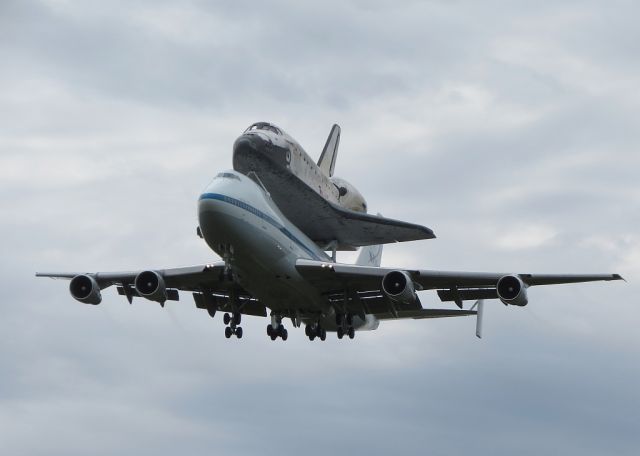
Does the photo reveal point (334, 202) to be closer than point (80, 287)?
No

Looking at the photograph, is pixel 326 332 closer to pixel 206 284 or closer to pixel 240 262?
pixel 206 284

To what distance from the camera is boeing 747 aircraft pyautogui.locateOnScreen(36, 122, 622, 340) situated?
181ft

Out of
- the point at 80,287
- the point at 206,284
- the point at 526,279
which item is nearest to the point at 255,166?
the point at 206,284

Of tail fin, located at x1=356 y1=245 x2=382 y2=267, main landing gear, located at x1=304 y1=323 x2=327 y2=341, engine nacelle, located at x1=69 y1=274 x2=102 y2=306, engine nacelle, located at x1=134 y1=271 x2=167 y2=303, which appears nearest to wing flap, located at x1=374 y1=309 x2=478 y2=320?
main landing gear, located at x1=304 y1=323 x2=327 y2=341

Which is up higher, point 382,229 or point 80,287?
point 382,229

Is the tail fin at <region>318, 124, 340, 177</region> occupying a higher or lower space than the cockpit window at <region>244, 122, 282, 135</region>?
higher

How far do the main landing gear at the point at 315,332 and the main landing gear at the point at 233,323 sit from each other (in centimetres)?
341

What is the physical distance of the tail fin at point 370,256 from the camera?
7488 cm

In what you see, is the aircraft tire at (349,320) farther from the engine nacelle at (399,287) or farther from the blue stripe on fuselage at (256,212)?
the engine nacelle at (399,287)

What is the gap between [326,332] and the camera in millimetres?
65062

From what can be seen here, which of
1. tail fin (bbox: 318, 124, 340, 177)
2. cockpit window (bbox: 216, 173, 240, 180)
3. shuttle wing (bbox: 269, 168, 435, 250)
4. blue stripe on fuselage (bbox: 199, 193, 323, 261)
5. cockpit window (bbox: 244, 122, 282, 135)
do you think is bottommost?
blue stripe on fuselage (bbox: 199, 193, 323, 261)

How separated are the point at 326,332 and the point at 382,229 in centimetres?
705

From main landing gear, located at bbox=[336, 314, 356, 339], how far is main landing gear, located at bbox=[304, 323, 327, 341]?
949 millimetres

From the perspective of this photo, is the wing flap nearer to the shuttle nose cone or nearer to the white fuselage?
the white fuselage
